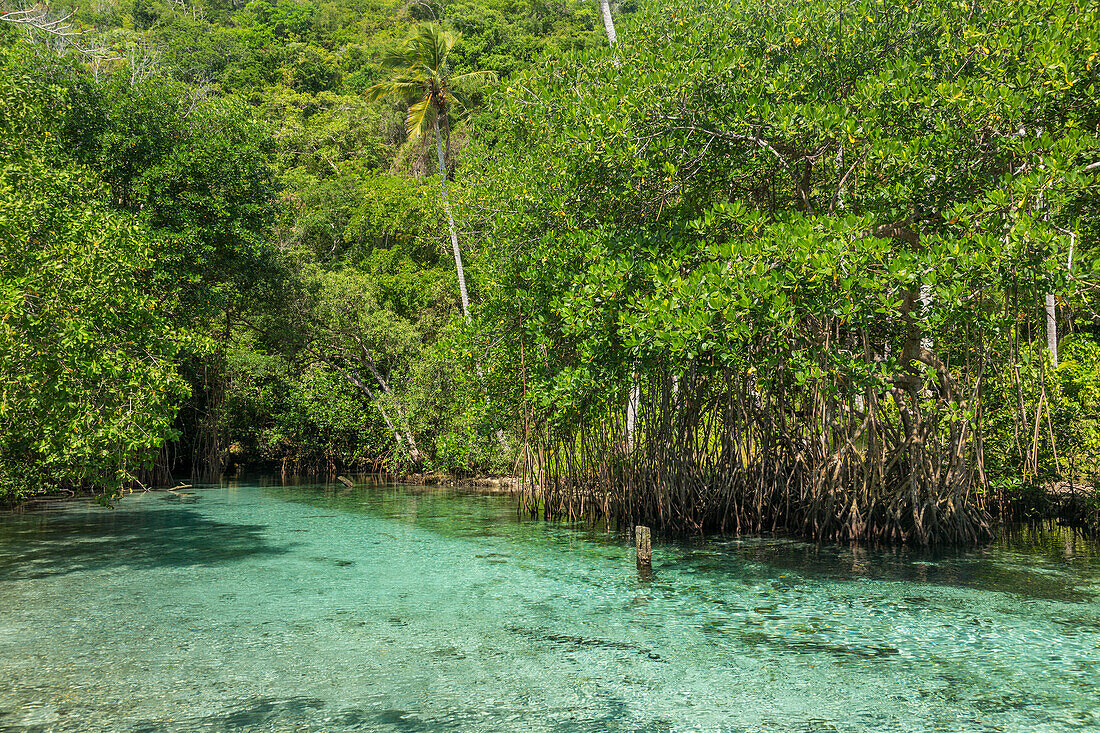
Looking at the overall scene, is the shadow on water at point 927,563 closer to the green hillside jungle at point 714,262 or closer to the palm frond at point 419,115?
the green hillside jungle at point 714,262

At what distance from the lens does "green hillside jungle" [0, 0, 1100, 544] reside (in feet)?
26.7

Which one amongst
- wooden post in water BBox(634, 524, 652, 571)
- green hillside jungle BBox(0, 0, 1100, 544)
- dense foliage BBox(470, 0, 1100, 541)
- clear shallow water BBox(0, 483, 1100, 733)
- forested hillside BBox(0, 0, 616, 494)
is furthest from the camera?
forested hillside BBox(0, 0, 616, 494)


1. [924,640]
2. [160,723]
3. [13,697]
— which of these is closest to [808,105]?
[924,640]

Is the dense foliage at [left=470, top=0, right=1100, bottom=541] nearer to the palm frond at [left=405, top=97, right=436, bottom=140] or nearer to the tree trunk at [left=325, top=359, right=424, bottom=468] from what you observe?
the tree trunk at [left=325, top=359, right=424, bottom=468]

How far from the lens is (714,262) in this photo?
27.5 feet

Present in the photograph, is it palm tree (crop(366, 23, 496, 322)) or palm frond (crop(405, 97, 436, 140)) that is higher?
palm tree (crop(366, 23, 496, 322))

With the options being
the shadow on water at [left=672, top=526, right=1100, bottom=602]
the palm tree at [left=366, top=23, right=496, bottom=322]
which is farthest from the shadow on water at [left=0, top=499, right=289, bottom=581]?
the palm tree at [left=366, top=23, right=496, bottom=322]

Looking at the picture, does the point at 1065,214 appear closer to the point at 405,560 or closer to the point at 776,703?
the point at 776,703

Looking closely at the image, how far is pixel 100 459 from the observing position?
9.79m

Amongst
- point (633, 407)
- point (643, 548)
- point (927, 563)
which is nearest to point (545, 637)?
point (643, 548)

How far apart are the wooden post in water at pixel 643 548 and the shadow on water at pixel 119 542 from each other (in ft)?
17.4

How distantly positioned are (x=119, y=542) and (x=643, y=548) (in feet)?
25.9

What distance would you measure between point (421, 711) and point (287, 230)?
24048 millimetres

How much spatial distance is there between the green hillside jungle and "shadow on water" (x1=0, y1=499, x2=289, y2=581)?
102cm
